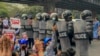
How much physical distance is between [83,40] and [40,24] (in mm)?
5134

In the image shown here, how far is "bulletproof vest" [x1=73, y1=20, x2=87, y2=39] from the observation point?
974 cm

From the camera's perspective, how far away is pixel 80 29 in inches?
388

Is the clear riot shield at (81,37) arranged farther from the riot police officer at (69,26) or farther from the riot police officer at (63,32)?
the riot police officer at (63,32)

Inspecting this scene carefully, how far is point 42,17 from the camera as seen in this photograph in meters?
14.8

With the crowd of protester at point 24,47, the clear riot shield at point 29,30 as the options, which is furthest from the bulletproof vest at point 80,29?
the clear riot shield at point 29,30

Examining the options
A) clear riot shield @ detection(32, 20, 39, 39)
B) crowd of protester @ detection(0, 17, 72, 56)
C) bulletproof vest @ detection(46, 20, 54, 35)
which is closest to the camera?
crowd of protester @ detection(0, 17, 72, 56)

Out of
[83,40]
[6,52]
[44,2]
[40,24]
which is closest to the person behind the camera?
[6,52]

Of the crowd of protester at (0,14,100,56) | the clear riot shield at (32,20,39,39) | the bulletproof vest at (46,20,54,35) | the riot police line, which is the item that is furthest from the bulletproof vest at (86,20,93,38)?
the clear riot shield at (32,20,39,39)

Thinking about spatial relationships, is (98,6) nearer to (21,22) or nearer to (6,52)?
(21,22)

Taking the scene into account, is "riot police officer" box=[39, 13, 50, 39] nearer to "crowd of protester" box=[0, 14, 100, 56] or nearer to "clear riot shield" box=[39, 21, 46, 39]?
"clear riot shield" box=[39, 21, 46, 39]

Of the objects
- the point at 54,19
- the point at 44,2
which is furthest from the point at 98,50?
the point at 44,2

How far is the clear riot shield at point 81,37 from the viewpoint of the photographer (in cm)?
976

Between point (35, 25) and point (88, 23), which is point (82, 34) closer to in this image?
point (88, 23)

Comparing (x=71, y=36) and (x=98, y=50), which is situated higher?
(x=71, y=36)
